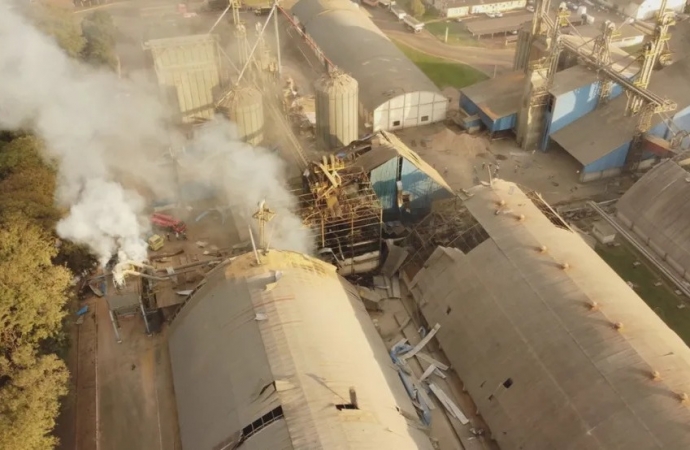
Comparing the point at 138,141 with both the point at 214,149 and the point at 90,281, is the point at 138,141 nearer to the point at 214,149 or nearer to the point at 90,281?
→ the point at 214,149

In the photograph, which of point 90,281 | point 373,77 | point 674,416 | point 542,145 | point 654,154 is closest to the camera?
point 674,416

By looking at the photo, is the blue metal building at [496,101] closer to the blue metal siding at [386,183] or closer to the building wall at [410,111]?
the building wall at [410,111]

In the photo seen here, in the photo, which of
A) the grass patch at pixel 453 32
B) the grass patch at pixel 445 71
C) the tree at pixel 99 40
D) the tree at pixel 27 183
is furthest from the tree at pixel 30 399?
the grass patch at pixel 453 32

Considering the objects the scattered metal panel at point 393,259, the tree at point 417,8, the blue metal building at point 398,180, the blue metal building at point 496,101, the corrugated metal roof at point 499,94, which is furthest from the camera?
the tree at point 417,8

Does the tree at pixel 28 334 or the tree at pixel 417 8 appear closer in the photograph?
the tree at pixel 28 334

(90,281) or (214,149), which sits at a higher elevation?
(214,149)

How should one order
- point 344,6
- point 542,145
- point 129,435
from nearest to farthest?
point 129,435 → point 542,145 → point 344,6

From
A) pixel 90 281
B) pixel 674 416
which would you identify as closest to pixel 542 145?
pixel 674 416
